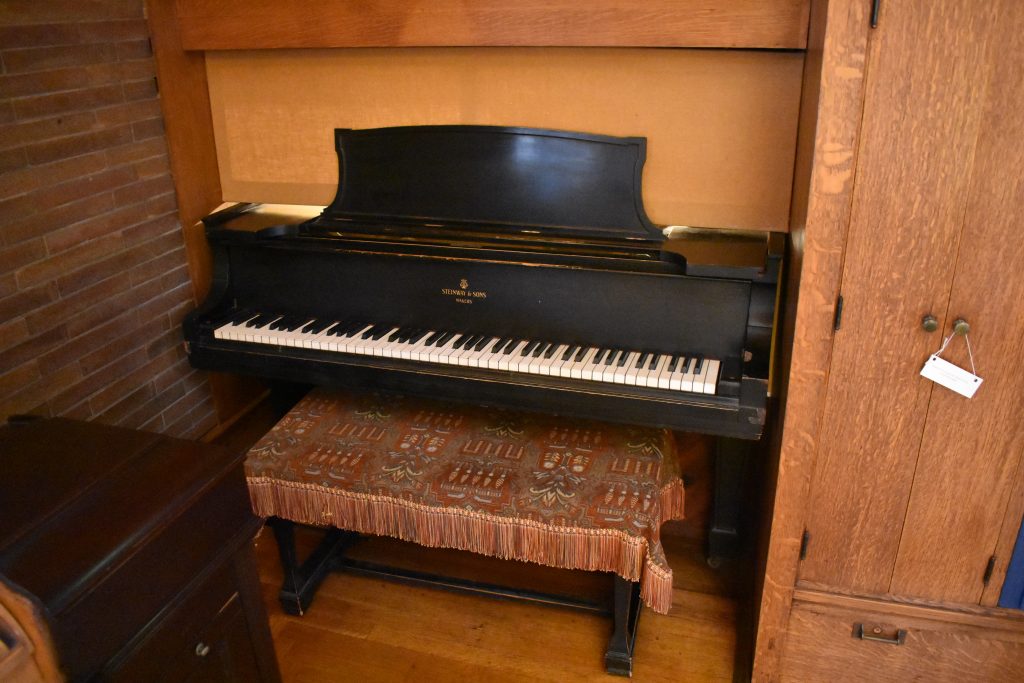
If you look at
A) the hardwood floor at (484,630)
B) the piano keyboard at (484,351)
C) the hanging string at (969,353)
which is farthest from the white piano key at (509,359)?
the hanging string at (969,353)

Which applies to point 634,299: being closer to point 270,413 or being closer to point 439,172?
point 439,172

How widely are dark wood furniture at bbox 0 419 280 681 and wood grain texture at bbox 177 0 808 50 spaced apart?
1.31 metres

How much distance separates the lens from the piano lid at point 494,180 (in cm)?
210

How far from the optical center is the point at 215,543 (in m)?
1.15

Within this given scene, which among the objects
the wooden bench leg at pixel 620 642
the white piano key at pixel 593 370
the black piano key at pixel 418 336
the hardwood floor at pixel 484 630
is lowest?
the hardwood floor at pixel 484 630

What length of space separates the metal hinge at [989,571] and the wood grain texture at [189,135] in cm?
219

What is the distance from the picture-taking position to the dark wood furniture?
94 centimetres

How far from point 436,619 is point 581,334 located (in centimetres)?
89

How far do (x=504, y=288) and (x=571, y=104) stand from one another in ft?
1.71

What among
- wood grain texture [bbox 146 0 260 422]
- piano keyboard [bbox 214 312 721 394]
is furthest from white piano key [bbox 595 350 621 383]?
wood grain texture [bbox 146 0 260 422]

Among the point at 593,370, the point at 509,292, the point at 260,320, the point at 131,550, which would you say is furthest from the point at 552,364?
the point at 131,550

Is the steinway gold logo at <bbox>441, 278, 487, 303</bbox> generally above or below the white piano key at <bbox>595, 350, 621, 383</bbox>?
above

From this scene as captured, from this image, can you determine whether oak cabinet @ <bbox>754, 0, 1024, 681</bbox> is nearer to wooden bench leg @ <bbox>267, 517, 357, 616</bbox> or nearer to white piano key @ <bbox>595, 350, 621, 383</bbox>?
white piano key @ <bbox>595, 350, 621, 383</bbox>

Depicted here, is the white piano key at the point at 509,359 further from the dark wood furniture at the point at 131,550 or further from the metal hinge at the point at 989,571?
the metal hinge at the point at 989,571
